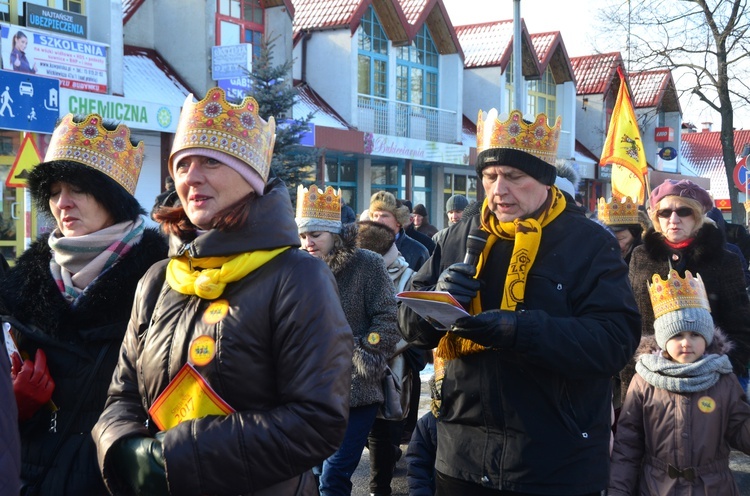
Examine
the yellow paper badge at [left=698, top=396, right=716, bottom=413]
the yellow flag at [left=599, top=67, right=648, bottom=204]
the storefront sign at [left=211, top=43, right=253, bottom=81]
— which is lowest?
the yellow paper badge at [left=698, top=396, right=716, bottom=413]

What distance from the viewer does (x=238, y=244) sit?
246 centimetres

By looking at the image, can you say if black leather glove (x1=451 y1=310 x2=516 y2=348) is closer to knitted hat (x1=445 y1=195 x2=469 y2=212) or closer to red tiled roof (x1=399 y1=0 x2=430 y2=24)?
knitted hat (x1=445 y1=195 x2=469 y2=212)

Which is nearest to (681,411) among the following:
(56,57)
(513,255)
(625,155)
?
(513,255)

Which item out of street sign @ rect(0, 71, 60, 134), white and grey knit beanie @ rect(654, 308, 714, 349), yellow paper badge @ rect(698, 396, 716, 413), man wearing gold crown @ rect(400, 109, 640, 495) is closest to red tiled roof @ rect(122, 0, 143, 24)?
street sign @ rect(0, 71, 60, 134)

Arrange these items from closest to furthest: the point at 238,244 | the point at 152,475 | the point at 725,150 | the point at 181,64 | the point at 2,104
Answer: the point at 152,475
the point at 238,244
the point at 2,104
the point at 181,64
the point at 725,150

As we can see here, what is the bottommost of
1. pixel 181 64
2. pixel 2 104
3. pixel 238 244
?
pixel 238 244

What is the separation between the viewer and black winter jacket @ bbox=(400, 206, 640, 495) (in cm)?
297

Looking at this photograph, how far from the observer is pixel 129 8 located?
1972 cm

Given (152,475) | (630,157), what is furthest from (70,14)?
(152,475)

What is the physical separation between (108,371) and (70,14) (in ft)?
47.0

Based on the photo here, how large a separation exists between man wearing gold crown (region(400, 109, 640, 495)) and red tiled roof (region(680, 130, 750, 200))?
162 ft

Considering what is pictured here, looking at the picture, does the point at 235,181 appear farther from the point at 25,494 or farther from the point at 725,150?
the point at 725,150

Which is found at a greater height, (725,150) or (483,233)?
(725,150)

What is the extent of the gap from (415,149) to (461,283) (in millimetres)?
22272
